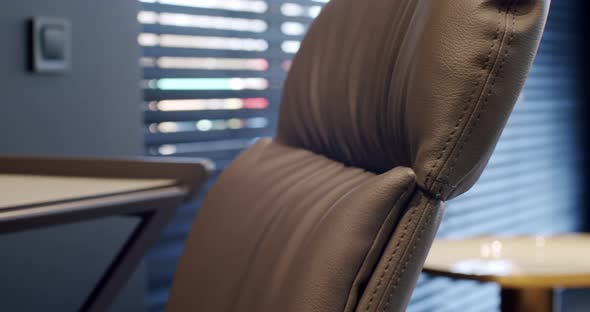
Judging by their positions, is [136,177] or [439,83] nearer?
[439,83]

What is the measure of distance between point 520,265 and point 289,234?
0.82 metres

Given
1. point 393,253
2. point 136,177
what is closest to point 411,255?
point 393,253

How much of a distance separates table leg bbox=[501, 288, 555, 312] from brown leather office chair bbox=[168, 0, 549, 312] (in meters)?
0.61

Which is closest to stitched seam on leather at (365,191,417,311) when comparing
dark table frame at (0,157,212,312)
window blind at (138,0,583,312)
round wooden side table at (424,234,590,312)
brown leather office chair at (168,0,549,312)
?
brown leather office chair at (168,0,549,312)

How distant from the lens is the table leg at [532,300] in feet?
4.42

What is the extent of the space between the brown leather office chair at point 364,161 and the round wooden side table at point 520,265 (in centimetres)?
58

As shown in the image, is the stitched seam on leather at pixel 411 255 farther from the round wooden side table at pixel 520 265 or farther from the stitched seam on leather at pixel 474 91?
the round wooden side table at pixel 520 265

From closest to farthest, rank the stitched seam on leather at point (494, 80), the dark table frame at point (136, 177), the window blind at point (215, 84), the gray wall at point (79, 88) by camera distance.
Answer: the stitched seam on leather at point (494, 80), the dark table frame at point (136, 177), the gray wall at point (79, 88), the window blind at point (215, 84)

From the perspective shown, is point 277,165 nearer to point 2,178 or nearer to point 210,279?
point 210,279

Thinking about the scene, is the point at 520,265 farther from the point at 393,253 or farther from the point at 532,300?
the point at 393,253

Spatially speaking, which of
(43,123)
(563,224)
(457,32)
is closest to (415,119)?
(457,32)

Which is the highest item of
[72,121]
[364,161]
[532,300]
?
[364,161]

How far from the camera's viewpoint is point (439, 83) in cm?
61

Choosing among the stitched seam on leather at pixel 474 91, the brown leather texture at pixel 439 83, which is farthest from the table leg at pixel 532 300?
the stitched seam on leather at pixel 474 91
